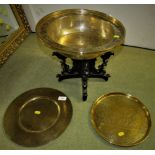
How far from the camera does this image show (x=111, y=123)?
217cm

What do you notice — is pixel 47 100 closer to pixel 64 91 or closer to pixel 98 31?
pixel 64 91

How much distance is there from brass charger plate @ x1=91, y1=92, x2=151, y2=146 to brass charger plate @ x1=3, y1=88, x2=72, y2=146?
1.36 feet

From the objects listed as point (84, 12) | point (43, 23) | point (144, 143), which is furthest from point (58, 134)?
point (84, 12)

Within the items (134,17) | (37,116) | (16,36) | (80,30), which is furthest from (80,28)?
(16,36)

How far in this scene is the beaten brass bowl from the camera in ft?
7.22

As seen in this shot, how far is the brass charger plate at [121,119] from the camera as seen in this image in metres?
2.04

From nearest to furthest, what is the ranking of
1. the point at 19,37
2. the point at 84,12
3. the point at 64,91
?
the point at 84,12 < the point at 64,91 < the point at 19,37

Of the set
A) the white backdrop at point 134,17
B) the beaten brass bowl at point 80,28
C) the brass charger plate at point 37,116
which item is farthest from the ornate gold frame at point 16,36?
the beaten brass bowl at point 80,28

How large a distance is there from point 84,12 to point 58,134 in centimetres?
163

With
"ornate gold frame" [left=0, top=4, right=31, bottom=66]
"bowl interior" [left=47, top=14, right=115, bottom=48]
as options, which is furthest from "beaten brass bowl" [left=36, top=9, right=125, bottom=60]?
"ornate gold frame" [left=0, top=4, right=31, bottom=66]

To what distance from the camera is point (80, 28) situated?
98.1 inches

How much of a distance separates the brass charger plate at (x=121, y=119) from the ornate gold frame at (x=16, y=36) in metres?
1.95

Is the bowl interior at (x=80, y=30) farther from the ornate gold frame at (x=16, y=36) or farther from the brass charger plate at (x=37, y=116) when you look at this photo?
the ornate gold frame at (x=16, y=36)

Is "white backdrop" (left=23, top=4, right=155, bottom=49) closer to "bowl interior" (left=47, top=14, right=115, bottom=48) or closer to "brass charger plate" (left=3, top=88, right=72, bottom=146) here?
"bowl interior" (left=47, top=14, right=115, bottom=48)
